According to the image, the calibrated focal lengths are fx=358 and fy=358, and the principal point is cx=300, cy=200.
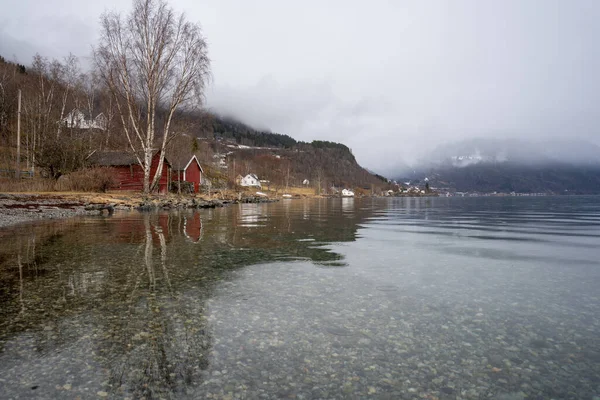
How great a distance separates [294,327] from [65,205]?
2560 centimetres

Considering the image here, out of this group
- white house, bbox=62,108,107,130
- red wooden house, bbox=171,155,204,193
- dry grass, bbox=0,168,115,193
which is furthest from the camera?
red wooden house, bbox=171,155,204,193

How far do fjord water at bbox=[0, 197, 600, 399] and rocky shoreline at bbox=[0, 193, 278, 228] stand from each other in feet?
44.4

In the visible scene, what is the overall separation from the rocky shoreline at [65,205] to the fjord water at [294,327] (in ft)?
44.4

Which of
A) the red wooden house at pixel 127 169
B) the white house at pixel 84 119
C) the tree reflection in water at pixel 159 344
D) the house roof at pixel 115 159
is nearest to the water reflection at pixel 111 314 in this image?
the tree reflection in water at pixel 159 344

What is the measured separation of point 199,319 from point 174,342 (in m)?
0.75

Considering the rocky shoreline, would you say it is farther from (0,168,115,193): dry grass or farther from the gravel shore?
(0,168,115,193): dry grass

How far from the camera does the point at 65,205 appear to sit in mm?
24547

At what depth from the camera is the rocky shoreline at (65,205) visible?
20.0 meters

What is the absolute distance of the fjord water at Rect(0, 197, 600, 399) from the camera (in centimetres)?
327

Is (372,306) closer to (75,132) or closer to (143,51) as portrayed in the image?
(143,51)

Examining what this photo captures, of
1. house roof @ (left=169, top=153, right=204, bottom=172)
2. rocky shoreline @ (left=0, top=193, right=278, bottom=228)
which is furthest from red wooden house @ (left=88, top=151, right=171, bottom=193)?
rocky shoreline @ (left=0, top=193, right=278, bottom=228)

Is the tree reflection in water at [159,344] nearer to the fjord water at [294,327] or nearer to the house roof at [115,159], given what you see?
the fjord water at [294,327]

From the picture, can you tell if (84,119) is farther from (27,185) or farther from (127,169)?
(27,185)

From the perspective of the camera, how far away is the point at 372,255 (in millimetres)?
10023
